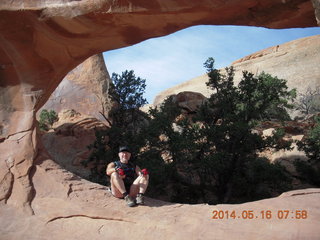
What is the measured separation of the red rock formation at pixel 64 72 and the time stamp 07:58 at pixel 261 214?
0.37 ft

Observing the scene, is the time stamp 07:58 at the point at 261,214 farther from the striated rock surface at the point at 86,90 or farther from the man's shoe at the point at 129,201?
the striated rock surface at the point at 86,90

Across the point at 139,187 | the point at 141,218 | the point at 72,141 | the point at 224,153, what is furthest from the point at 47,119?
the point at 141,218

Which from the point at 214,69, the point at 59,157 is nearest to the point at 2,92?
the point at 59,157

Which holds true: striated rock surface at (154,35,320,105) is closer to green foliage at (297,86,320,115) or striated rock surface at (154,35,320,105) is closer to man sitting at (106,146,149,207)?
green foliage at (297,86,320,115)

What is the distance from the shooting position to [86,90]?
1380cm

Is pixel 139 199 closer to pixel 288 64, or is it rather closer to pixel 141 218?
pixel 141 218

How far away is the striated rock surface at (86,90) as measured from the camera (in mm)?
13484

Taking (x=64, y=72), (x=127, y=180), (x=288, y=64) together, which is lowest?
(x=127, y=180)

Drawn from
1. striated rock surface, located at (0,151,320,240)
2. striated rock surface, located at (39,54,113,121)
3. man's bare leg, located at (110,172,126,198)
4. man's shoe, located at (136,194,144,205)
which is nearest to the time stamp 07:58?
striated rock surface, located at (0,151,320,240)

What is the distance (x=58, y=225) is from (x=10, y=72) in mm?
3235

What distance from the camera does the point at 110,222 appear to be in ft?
15.5

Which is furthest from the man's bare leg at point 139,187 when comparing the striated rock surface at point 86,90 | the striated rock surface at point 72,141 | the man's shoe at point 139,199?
the striated rock surface at point 86,90

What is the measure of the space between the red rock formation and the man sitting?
251 mm

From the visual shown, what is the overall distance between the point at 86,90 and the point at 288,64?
18.8 metres
